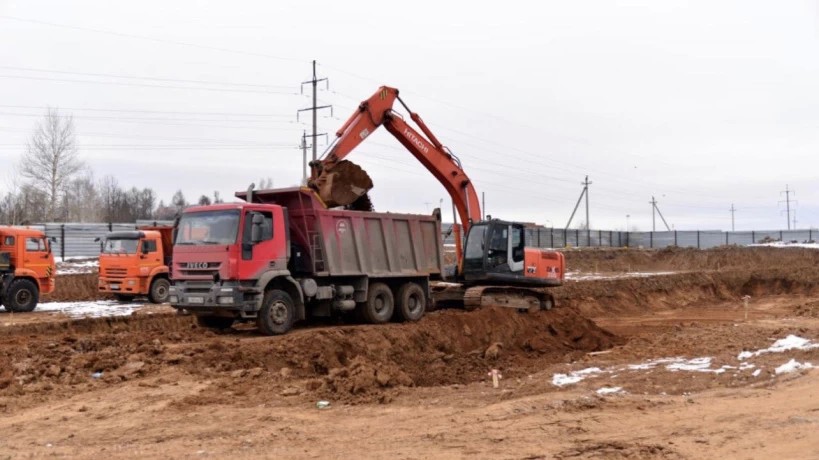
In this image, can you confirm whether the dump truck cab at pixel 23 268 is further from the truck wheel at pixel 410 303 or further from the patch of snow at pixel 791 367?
the patch of snow at pixel 791 367

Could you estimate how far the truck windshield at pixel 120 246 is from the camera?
23312mm

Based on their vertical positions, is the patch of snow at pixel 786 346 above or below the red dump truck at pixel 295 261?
below

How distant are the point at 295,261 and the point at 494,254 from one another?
584 cm

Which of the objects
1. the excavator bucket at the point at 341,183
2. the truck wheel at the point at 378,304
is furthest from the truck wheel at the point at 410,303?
the excavator bucket at the point at 341,183

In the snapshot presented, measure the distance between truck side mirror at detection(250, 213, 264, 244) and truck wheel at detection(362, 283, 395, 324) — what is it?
337cm

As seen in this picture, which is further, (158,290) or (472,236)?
(158,290)

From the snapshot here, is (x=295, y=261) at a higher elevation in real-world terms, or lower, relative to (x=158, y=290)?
higher

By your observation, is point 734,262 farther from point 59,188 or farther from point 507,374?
point 59,188

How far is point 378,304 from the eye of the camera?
16672mm

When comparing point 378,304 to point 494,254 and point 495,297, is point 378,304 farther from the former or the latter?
point 494,254

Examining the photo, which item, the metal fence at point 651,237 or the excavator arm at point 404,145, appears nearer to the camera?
the excavator arm at point 404,145

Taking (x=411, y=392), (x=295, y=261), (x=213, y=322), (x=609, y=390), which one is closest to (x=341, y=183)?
(x=295, y=261)

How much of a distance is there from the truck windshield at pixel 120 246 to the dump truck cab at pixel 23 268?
7.12 ft

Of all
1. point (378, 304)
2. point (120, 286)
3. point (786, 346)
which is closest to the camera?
point (786, 346)
